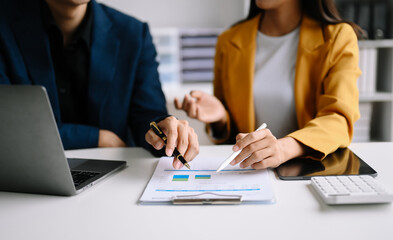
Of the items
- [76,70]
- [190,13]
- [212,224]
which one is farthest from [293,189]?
[190,13]

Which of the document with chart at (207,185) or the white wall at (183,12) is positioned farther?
the white wall at (183,12)

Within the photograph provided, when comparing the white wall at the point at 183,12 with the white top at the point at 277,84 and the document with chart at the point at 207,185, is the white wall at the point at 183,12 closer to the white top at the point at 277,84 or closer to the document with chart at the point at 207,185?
the white top at the point at 277,84

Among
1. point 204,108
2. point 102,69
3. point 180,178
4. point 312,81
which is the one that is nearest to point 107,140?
point 102,69

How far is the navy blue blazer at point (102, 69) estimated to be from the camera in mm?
1210

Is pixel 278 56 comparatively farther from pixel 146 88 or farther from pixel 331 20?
pixel 146 88

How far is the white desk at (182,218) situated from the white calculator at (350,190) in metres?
0.01

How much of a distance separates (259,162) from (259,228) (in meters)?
0.27

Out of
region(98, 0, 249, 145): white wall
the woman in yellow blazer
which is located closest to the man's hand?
the woman in yellow blazer

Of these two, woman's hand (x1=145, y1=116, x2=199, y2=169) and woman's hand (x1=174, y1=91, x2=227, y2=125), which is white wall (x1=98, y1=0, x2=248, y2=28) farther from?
woman's hand (x1=145, y1=116, x2=199, y2=169)

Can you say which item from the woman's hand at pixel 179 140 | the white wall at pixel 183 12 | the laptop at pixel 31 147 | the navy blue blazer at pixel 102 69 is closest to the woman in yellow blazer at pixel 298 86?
the woman's hand at pixel 179 140

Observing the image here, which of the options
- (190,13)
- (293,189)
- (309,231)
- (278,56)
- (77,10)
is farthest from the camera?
(190,13)

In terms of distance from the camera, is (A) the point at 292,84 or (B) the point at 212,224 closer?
(B) the point at 212,224

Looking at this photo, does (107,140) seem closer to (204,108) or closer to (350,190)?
(204,108)

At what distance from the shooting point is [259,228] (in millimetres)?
551
